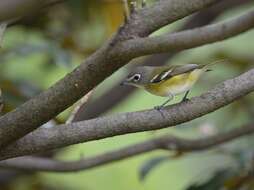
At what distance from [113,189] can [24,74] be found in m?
0.59

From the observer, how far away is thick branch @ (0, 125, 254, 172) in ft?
5.75

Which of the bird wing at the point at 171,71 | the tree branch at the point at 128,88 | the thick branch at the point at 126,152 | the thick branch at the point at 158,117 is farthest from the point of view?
the tree branch at the point at 128,88

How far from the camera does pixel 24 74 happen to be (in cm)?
253

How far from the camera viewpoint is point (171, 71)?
1621 millimetres

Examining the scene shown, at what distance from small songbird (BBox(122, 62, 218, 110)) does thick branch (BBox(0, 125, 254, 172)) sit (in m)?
0.23

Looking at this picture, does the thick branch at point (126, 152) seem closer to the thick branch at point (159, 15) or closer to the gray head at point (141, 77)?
the gray head at point (141, 77)

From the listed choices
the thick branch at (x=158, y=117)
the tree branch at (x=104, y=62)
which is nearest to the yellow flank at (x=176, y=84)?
the thick branch at (x=158, y=117)

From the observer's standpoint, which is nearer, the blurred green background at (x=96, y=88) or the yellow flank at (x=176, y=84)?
the yellow flank at (x=176, y=84)

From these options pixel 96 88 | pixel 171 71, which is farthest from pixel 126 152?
pixel 171 71

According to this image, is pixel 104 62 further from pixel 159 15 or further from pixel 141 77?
pixel 141 77

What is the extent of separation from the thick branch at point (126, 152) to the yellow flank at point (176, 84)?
238 mm

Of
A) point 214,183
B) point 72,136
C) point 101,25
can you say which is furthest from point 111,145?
point 72,136

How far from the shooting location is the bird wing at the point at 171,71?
1.59 m

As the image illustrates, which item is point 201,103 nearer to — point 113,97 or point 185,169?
point 113,97
